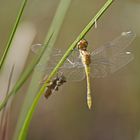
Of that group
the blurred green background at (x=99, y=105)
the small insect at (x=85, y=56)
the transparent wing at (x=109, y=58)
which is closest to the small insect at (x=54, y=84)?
the small insect at (x=85, y=56)

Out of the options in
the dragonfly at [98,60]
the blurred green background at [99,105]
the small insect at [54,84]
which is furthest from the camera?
the blurred green background at [99,105]

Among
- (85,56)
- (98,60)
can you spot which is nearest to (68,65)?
(85,56)

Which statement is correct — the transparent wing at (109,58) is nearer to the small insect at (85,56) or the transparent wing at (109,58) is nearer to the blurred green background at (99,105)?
the small insect at (85,56)

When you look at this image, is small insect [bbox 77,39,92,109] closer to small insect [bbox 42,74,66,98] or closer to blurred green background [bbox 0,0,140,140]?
small insect [bbox 42,74,66,98]

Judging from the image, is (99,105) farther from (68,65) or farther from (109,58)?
(68,65)

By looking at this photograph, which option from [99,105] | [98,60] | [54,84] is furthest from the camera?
[99,105]

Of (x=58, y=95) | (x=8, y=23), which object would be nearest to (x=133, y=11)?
(x=58, y=95)

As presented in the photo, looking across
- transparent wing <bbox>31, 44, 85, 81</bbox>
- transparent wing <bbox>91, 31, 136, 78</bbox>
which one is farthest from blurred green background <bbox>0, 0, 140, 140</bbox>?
transparent wing <bbox>31, 44, 85, 81</bbox>

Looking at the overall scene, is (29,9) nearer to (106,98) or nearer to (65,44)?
(65,44)
